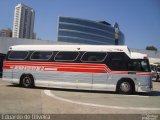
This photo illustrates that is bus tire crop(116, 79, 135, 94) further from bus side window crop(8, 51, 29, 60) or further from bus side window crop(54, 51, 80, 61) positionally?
bus side window crop(8, 51, 29, 60)

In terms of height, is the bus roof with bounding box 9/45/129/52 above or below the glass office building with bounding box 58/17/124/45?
below

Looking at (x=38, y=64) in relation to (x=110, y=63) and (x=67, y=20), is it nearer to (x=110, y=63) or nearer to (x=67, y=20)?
(x=110, y=63)

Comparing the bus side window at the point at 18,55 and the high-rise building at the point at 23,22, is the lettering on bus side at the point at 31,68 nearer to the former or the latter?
the bus side window at the point at 18,55

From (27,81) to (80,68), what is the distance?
12.7 feet

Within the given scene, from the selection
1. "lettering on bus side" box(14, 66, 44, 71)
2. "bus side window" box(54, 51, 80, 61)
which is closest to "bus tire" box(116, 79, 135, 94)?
"bus side window" box(54, 51, 80, 61)

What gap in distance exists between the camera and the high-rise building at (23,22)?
165125 millimetres

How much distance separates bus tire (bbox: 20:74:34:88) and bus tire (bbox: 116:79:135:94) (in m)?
5.75

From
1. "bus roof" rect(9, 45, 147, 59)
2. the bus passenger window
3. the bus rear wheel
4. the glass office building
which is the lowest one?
the bus rear wheel

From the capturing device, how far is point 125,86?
16.9 metres

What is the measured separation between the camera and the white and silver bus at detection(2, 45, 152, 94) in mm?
16859

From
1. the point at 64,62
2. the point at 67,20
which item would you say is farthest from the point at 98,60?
the point at 67,20

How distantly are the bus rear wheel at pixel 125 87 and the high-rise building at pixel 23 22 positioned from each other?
150m

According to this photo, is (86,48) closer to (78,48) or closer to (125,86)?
(78,48)

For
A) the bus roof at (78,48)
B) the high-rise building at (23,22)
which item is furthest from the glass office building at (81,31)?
the bus roof at (78,48)
